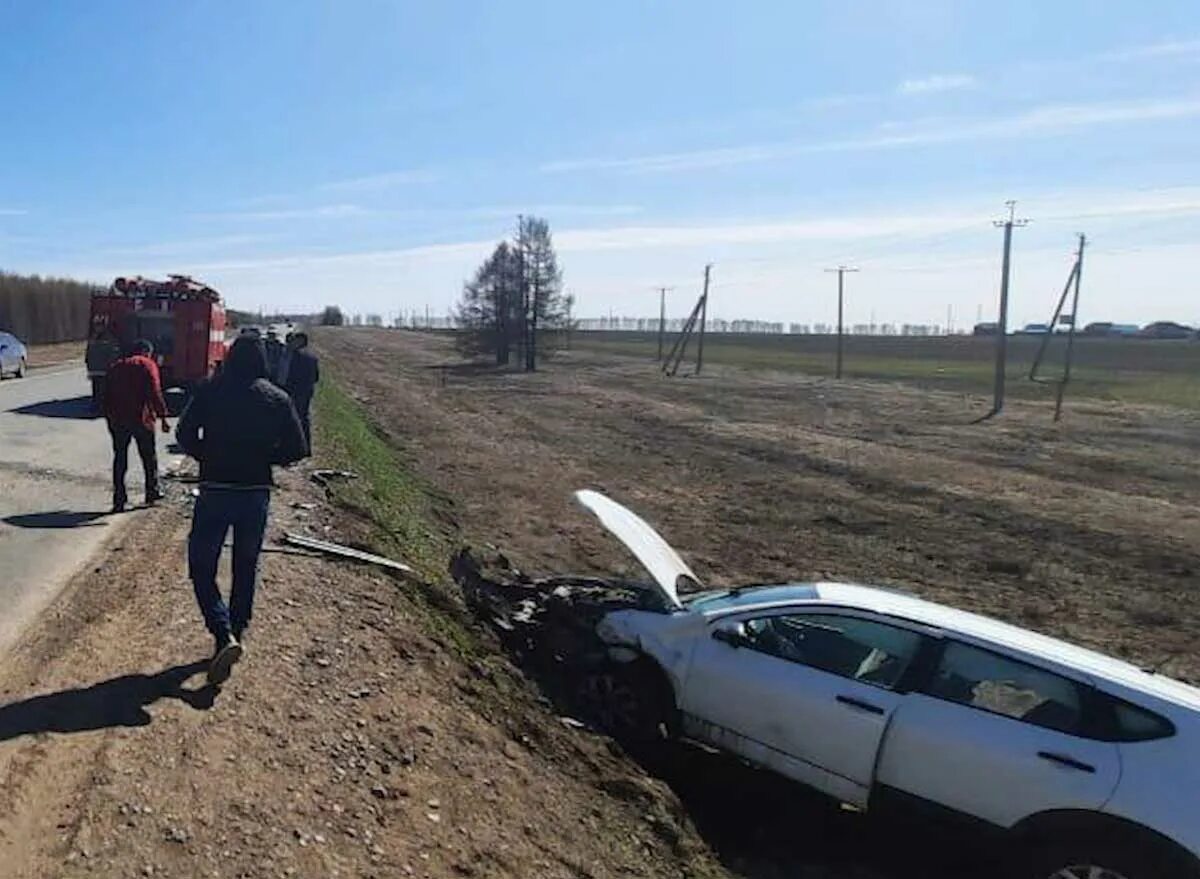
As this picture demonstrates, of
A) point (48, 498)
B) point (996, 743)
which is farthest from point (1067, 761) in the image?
point (48, 498)

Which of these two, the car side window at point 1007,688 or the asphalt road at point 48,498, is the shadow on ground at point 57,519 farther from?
the car side window at point 1007,688

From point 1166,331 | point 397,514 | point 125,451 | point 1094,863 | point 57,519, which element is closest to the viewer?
point 1094,863

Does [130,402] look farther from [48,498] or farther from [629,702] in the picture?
[629,702]

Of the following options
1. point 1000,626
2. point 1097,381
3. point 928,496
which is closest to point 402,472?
point 928,496

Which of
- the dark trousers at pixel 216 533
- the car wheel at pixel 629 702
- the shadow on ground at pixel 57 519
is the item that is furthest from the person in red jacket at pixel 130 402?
the car wheel at pixel 629 702

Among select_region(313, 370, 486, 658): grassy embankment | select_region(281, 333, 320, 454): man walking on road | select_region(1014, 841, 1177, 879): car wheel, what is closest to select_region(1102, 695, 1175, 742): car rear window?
select_region(1014, 841, 1177, 879): car wheel

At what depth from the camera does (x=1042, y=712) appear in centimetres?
558

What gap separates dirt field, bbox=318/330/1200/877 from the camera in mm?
12320

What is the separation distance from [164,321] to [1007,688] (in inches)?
825

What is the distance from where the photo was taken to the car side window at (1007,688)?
5527 mm

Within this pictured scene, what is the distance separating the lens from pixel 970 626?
610 cm

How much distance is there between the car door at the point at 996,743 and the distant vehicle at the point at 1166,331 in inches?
5227

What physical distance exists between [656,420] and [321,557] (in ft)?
80.2

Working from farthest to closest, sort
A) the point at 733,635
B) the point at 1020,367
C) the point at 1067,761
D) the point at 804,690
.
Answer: the point at 1020,367 → the point at 733,635 → the point at 804,690 → the point at 1067,761
